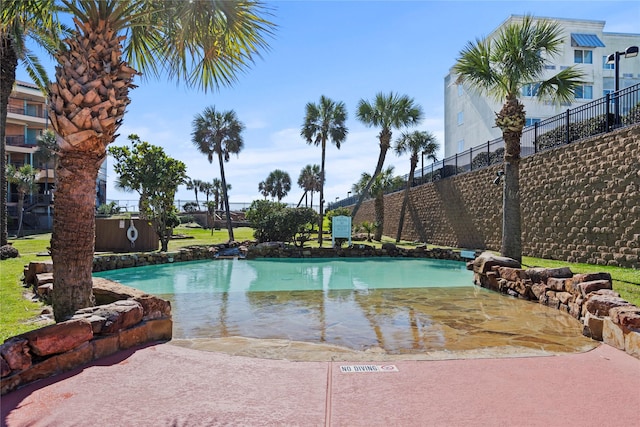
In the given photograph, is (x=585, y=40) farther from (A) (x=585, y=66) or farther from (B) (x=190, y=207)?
(B) (x=190, y=207)

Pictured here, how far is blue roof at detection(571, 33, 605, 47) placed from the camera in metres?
28.9

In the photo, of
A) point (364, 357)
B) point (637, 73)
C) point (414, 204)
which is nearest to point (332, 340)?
point (364, 357)

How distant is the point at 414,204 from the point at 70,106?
2434 cm

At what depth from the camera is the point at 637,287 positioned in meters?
7.97

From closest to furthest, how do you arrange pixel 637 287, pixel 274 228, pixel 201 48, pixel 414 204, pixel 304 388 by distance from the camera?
pixel 304 388 → pixel 201 48 → pixel 637 287 → pixel 274 228 → pixel 414 204

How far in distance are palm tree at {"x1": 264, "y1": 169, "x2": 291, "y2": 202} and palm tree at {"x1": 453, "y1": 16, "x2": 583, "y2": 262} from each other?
5415cm

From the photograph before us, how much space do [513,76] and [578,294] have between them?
7.38 m

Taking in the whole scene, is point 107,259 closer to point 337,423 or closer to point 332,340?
point 332,340

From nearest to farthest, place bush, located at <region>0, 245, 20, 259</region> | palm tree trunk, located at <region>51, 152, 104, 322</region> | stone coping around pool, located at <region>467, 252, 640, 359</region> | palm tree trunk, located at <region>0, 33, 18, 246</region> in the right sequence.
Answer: stone coping around pool, located at <region>467, 252, 640, 359</region> < palm tree trunk, located at <region>51, 152, 104, 322</region> < palm tree trunk, located at <region>0, 33, 18, 246</region> < bush, located at <region>0, 245, 20, 259</region>

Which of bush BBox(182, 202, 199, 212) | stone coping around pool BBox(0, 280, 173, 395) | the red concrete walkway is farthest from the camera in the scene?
bush BBox(182, 202, 199, 212)

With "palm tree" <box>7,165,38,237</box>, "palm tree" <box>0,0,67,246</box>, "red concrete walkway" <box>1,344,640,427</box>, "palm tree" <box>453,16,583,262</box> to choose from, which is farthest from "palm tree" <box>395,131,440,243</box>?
"palm tree" <box>7,165,38,237</box>

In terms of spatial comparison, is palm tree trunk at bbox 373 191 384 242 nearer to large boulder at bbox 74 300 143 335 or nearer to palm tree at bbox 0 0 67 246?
palm tree at bbox 0 0 67 246

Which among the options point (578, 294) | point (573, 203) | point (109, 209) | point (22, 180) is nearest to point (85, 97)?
point (578, 294)

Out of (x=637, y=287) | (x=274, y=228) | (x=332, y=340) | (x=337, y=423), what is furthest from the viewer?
(x=274, y=228)
